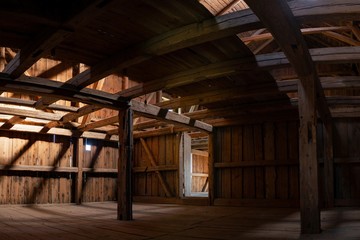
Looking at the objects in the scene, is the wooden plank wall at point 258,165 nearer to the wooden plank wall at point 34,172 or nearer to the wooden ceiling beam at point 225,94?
the wooden ceiling beam at point 225,94

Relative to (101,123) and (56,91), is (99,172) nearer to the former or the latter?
(101,123)

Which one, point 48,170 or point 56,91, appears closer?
point 56,91

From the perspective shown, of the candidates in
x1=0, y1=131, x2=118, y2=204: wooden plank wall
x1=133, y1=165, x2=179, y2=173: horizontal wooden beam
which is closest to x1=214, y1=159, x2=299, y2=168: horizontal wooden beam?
x1=133, y1=165, x2=179, y2=173: horizontal wooden beam

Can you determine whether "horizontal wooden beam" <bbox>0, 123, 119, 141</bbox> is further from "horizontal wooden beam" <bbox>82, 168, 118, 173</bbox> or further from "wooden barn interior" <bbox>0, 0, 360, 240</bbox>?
"horizontal wooden beam" <bbox>82, 168, 118, 173</bbox>

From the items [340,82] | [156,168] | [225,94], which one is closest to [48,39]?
[225,94]

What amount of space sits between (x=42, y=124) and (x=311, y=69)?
881 centimetres

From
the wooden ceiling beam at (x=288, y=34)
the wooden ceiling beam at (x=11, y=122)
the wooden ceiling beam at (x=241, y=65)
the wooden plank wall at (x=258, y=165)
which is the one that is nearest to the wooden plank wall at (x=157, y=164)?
the wooden plank wall at (x=258, y=165)

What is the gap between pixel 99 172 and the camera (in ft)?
42.7

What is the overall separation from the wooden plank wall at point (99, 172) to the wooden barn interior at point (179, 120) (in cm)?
4

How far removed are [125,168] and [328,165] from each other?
5.22 meters

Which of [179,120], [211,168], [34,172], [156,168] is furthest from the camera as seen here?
[156,168]

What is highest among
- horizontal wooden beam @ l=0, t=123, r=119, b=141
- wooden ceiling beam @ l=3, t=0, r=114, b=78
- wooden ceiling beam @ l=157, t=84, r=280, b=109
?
wooden ceiling beam @ l=3, t=0, r=114, b=78

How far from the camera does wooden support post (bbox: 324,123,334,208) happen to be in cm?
925

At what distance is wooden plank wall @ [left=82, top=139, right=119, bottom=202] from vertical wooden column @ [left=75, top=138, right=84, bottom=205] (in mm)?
286
